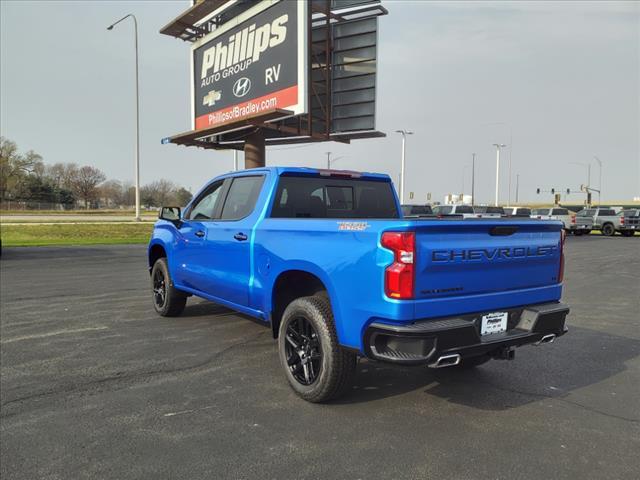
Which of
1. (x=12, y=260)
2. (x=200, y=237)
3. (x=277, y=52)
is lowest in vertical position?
(x=12, y=260)

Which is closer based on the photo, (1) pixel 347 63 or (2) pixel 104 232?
(1) pixel 347 63

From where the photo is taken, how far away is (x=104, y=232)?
2464 centimetres

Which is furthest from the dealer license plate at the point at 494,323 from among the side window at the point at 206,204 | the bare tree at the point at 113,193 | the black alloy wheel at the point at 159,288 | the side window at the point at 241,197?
the bare tree at the point at 113,193

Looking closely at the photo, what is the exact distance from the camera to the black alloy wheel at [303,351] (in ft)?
13.0

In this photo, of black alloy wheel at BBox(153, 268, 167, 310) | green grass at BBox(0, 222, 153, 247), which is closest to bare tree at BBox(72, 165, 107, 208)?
green grass at BBox(0, 222, 153, 247)

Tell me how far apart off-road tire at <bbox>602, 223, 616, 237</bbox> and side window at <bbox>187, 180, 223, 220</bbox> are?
113 ft

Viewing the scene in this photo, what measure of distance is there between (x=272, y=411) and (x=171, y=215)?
3514 millimetres

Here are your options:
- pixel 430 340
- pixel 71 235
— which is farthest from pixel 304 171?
pixel 71 235

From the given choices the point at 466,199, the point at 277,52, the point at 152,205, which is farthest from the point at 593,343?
the point at 152,205

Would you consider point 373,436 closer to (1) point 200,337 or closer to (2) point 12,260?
(1) point 200,337

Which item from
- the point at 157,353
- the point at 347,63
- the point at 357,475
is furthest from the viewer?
the point at 347,63

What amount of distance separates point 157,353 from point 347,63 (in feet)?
57.7

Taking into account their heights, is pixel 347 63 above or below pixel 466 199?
above

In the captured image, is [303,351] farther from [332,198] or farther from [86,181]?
[86,181]
